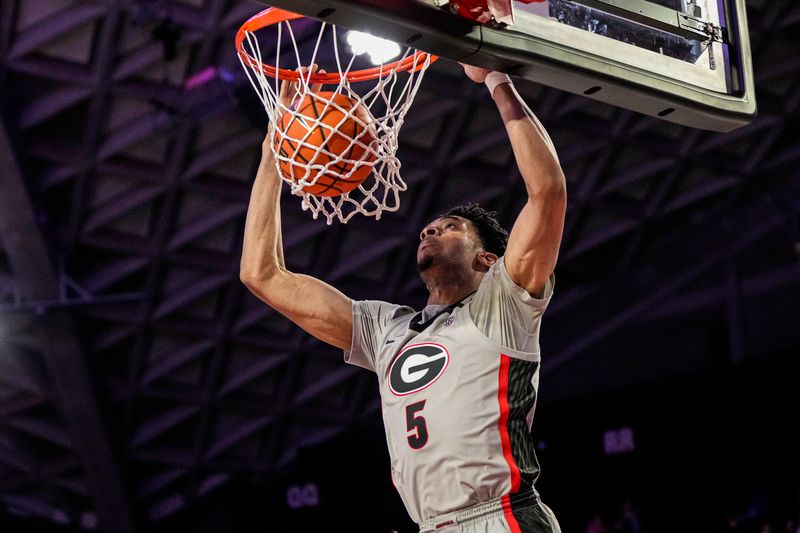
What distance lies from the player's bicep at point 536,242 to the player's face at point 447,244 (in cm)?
43

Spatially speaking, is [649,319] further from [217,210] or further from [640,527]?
[217,210]

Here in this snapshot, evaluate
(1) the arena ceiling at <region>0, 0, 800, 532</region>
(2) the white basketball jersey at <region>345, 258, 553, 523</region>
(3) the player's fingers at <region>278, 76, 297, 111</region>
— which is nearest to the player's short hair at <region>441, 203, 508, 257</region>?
(2) the white basketball jersey at <region>345, 258, 553, 523</region>

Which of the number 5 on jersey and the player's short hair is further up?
the player's short hair

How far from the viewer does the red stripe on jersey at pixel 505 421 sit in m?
3.45

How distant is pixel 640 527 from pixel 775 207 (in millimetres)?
5216

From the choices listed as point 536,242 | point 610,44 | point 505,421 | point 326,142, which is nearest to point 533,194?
point 536,242

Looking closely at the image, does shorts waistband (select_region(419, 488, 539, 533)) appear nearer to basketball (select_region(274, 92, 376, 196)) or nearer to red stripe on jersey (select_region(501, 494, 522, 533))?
red stripe on jersey (select_region(501, 494, 522, 533))

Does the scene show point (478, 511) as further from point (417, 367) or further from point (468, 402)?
point (417, 367)

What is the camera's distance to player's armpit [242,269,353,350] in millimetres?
4055

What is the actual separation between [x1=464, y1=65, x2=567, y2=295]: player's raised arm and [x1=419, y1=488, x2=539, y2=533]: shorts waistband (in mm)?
714

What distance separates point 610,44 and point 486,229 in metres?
1.02

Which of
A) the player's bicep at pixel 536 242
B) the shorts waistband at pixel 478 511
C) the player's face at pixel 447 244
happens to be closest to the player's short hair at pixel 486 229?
the player's face at pixel 447 244

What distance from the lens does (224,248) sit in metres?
14.2

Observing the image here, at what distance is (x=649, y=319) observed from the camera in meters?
15.2
